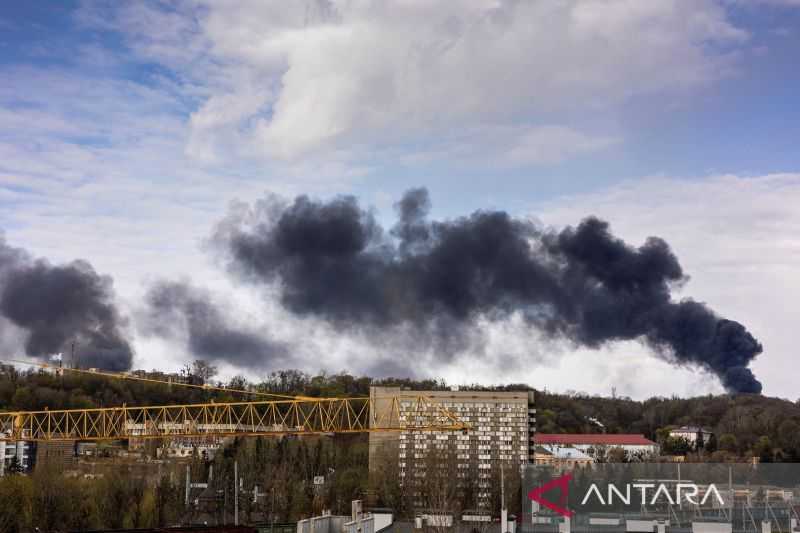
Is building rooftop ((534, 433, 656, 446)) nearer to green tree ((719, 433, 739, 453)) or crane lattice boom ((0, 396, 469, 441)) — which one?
green tree ((719, 433, 739, 453))

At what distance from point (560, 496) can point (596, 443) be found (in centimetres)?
7701

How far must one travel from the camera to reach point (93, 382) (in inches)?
4712

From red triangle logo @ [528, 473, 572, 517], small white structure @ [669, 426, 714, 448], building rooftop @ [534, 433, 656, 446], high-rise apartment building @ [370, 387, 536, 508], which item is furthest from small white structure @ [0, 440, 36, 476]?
small white structure @ [669, 426, 714, 448]

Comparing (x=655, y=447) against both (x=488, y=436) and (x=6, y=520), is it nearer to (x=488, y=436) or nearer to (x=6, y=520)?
(x=488, y=436)

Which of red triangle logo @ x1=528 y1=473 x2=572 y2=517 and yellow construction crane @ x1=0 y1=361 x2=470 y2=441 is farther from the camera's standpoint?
yellow construction crane @ x1=0 y1=361 x2=470 y2=441

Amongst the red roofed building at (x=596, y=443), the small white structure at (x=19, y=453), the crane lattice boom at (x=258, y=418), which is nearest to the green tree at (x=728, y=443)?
the red roofed building at (x=596, y=443)

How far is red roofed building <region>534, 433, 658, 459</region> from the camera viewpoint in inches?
4225

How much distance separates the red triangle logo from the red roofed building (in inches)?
2647

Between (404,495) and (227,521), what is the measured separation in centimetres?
1384

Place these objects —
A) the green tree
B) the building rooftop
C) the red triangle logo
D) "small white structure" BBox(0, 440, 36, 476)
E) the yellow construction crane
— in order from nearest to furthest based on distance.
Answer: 1. the red triangle logo
2. the yellow construction crane
3. "small white structure" BBox(0, 440, 36, 476)
4. the green tree
5. the building rooftop

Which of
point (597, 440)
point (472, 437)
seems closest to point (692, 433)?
point (597, 440)

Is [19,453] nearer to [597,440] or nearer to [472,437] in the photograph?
[472,437]

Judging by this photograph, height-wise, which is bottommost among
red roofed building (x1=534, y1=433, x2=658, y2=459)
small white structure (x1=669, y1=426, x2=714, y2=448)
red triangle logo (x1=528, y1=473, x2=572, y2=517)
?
red triangle logo (x1=528, y1=473, x2=572, y2=517)

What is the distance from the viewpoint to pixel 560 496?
1385 inches
